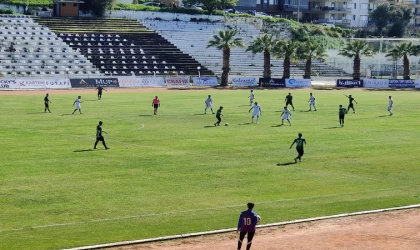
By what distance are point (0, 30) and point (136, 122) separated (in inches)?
2534

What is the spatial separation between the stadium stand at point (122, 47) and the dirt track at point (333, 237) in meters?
81.2

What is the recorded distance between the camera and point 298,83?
105188 millimetres

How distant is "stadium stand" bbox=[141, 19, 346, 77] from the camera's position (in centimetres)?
12031

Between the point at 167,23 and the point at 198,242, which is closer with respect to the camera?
the point at 198,242

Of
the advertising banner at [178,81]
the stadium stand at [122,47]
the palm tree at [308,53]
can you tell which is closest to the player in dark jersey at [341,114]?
the advertising banner at [178,81]

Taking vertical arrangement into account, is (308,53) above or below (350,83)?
above

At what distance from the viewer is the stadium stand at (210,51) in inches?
4737

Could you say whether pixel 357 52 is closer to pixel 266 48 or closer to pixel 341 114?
pixel 266 48

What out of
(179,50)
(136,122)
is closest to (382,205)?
(136,122)

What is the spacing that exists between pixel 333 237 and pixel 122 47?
306 feet

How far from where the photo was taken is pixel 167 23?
Answer: 13212 cm

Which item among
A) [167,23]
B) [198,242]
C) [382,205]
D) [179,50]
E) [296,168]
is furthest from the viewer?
[167,23]

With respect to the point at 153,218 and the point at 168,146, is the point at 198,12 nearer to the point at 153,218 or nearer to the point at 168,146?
the point at 168,146

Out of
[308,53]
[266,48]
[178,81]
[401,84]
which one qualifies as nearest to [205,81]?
[178,81]
